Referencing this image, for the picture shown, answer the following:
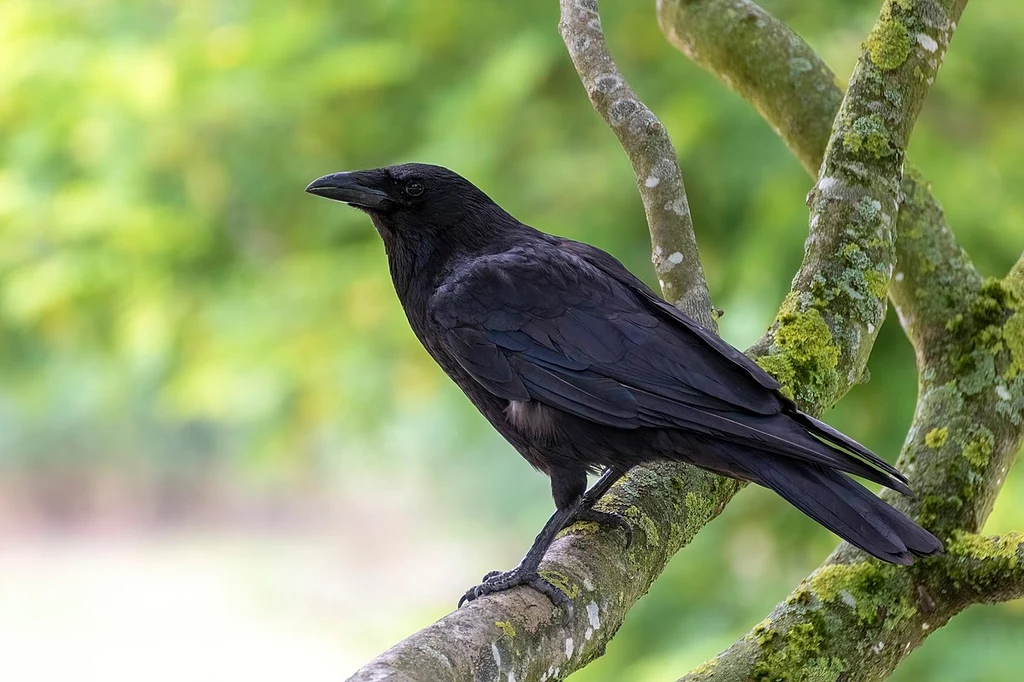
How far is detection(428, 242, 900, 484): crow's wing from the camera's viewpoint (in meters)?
2.38

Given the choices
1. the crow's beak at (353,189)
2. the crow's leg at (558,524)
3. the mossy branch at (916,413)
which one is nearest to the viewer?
the crow's leg at (558,524)

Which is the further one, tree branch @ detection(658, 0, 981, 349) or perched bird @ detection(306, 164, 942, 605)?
tree branch @ detection(658, 0, 981, 349)

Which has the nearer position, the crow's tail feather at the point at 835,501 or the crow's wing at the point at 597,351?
the crow's tail feather at the point at 835,501

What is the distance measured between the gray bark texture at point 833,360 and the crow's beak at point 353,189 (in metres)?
0.63

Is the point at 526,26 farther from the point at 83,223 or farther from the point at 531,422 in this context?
the point at 531,422

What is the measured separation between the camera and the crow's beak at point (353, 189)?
2951 millimetres

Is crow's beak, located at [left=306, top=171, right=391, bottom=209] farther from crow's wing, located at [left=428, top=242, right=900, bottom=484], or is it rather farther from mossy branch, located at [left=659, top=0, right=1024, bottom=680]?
mossy branch, located at [left=659, top=0, right=1024, bottom=680]

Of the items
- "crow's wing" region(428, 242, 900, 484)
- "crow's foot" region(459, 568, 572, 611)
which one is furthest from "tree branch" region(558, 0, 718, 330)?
"crow's foot" region(459, 568, 572, 611)

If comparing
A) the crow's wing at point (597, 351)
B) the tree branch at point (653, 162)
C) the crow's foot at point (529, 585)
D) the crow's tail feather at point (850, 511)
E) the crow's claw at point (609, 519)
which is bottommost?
the crow's tail feather at point (850, 511)

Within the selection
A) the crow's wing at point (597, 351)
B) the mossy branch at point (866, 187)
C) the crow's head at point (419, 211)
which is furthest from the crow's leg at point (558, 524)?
the crow's head at point (419, 211)

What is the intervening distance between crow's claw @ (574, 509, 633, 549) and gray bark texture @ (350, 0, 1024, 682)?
0.9 inches

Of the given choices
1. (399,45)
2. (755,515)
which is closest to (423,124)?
(399,45)

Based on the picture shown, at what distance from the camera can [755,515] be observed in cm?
579

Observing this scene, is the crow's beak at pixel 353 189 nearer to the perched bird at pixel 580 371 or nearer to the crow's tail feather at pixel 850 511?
the perched bird at pixel 580 371
